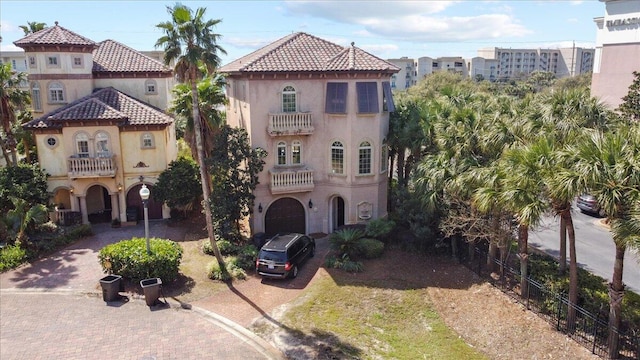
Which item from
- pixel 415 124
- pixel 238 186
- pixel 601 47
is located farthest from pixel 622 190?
pixel 601 47

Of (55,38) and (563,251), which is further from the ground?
(55,38)

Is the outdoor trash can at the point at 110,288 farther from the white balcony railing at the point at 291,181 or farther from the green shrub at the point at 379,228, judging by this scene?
the green shrub at the point at 379,228

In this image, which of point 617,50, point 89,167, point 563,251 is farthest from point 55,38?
point 617,50

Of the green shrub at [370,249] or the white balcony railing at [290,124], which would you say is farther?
the white balcony railing at [290,124]

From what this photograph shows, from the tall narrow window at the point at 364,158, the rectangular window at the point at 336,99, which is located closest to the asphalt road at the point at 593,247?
the tall narrow window at the point at 364,158

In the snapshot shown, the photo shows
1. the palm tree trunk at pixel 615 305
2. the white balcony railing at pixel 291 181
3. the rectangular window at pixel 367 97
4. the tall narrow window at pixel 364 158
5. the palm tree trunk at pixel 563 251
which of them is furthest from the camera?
the tall narrow window at pixel 364 158

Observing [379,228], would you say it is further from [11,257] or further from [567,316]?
[11,257]

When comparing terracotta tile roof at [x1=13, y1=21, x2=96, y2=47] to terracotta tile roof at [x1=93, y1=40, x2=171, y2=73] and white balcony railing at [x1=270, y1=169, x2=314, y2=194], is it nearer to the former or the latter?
terracotta tile roof at [x1=93, y1=40, x2=171, y2=73]
